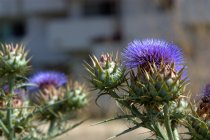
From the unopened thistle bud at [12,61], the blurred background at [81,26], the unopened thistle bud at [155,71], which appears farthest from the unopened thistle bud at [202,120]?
the blurred background at [81,26]

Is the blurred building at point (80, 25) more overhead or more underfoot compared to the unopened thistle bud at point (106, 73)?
more underfoot

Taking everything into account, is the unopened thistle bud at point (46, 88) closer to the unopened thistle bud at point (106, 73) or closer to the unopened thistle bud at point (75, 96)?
the unopened thistle bud at point (75, 96)

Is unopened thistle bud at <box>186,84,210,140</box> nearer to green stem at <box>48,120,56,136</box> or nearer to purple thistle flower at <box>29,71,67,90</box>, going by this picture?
green stem at <box>48,120,56,136</box>

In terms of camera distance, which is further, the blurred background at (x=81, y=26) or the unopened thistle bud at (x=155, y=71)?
the blurred background at (x=81, y=26)

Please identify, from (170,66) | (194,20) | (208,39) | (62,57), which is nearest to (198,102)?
(170,66)

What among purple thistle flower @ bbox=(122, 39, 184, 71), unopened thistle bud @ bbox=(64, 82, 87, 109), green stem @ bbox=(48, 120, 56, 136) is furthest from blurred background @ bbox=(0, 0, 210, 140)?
purple thistle flower @ bbox=(122, 39, 184, 71)

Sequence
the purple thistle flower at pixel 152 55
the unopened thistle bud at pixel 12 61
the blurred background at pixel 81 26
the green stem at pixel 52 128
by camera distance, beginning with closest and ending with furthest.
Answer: the purple thistle flower at pixel 152 55
the unopened thistle bud at pixel 12 61
the green stem at pixel 52 128
the blurred background at pixel 81 26

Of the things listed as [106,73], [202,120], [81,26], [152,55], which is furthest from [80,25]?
[202,120]

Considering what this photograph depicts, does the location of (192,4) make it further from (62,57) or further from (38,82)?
(38,82)
